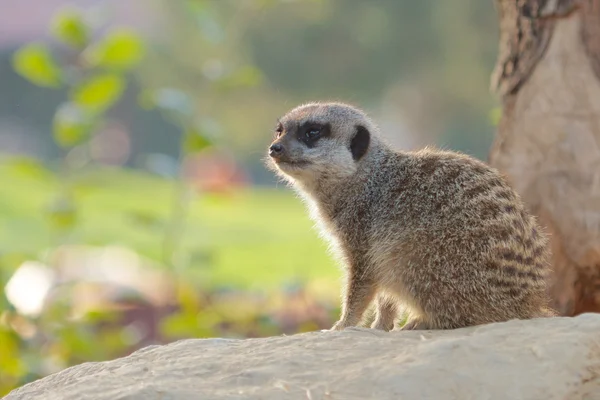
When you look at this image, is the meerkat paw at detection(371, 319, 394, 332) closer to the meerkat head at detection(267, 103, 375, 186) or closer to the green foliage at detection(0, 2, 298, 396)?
the meerkat head at detection(267, 103, 375, 186)

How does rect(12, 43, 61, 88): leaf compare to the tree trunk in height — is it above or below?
above

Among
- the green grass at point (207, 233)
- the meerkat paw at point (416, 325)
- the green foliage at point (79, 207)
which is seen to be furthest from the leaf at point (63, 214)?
the green grass at point (207, 233)

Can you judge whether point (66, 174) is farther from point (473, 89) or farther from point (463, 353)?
point (473, 89)

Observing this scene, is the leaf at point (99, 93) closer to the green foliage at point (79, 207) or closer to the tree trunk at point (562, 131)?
the green foliage at point (79, 207)

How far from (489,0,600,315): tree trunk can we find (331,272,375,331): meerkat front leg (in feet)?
2.73

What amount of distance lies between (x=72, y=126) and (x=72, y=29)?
390 mm

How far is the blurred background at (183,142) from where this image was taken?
11.7 feet

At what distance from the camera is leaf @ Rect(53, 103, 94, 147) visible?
3455mm

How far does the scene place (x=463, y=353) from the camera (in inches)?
75.8

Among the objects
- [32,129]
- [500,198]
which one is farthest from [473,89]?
[500,198]

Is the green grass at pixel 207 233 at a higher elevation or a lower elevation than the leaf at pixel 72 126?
higher

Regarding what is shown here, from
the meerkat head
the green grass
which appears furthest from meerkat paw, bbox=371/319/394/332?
the green grass

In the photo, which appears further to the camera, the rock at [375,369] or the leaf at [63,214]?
the leaf at [63,214]

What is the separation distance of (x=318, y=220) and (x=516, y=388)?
45.3 inches
